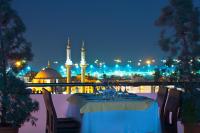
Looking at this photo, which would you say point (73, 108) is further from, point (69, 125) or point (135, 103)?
point (135, 103)

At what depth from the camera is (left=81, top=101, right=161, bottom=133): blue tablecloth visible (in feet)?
15.3

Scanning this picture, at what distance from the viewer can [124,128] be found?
15.7 feet

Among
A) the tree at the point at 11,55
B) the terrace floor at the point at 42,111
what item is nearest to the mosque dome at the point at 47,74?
the terrace floor at the point at 42,111

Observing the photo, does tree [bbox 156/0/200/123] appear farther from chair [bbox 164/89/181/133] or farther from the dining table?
the dining table

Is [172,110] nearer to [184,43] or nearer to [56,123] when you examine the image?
[184,43]

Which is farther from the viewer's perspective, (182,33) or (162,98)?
(162,98)

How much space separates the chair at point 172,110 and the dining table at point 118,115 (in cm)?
30

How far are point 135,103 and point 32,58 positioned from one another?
1479 mm

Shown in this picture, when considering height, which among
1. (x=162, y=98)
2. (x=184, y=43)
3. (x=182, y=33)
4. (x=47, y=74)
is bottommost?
(x=162, y=98)

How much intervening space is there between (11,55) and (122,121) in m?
1.60

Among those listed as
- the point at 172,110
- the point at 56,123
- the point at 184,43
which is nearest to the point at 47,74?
the point at 184,43

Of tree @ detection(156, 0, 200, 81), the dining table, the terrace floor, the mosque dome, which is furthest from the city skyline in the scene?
the mosque dome

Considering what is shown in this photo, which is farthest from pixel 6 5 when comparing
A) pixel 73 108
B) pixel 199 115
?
pixel 199 115

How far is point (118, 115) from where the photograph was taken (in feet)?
15.6
